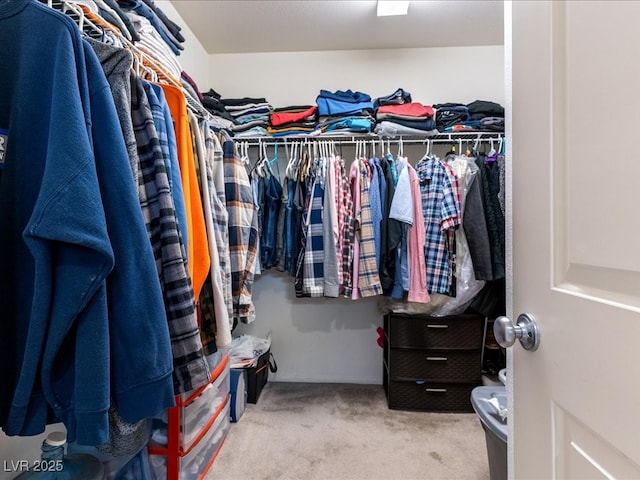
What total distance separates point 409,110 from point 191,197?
5.27 ft

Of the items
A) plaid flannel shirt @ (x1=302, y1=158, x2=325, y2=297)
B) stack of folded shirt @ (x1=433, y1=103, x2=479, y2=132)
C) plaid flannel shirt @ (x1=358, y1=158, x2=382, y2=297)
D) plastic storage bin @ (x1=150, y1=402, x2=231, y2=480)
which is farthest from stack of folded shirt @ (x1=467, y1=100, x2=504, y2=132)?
plastic storage bin @ (x1=150, y1=402, x2=231, y2=480)

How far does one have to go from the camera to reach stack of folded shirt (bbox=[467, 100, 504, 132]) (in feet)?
6.65

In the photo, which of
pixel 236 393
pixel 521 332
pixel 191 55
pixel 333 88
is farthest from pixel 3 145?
pixel 333 88

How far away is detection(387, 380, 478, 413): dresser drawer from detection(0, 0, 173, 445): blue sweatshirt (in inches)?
67.9

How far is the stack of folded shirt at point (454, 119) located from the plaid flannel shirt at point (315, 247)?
0.92m

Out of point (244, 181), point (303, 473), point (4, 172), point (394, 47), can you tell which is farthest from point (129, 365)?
point (394, 47)

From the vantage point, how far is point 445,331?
195 centimetres

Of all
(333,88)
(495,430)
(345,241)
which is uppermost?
(333,88)

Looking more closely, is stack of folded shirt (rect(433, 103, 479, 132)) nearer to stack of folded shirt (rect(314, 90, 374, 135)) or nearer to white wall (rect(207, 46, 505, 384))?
white wall (rect(207, 46, 505, 384))

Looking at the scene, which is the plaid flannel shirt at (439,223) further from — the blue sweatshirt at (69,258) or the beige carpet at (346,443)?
the blue sweatshirt at (69,258)

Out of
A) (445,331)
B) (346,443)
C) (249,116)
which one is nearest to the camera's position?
(346,443)

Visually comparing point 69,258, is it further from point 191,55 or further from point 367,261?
point 191,55

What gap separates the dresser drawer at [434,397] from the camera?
6.39 ft

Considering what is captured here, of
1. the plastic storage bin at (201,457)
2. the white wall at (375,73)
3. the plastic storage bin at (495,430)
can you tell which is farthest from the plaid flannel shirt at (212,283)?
the white wall at (375,73)
